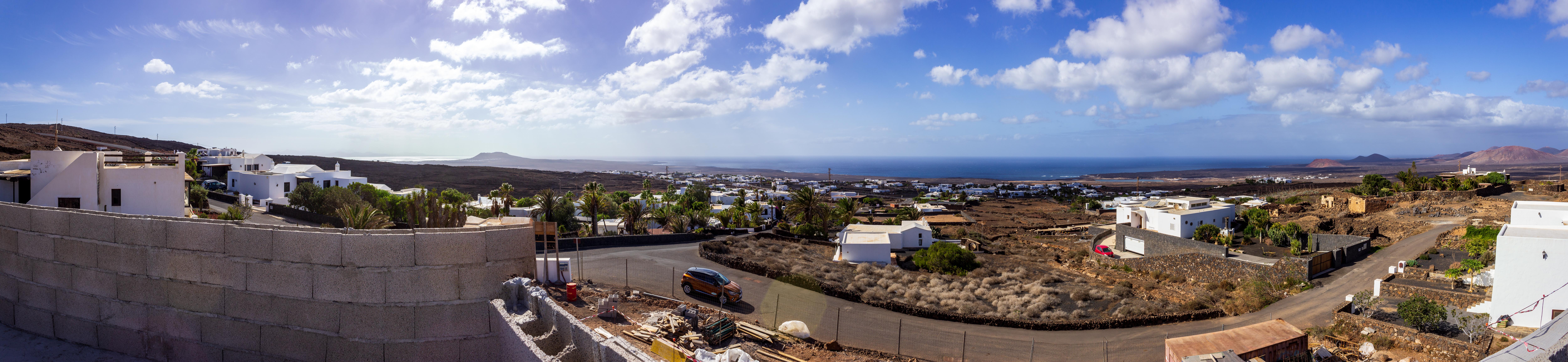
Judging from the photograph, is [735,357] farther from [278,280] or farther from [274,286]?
[274,286]

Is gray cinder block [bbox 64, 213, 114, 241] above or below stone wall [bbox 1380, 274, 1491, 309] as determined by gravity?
above

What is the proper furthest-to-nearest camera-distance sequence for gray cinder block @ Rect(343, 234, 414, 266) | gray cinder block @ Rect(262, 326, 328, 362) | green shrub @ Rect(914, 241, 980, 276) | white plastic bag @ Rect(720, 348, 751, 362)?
green shrub @ Rect(914, 241, 980, 276)
gray cinder block @ Rect(262, 326, 328, 362)
gray cinder block @ Rect(343, 234, 414, 266)
white plastic bag @ Rect(720, 348, 751, 362)

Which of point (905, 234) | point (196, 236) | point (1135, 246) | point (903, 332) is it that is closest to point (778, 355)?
point (903, 332)

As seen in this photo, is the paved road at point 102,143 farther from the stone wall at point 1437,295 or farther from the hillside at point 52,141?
the stone wall at point 1437,295

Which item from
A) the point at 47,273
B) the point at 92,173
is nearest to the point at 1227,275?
the point at 47,273

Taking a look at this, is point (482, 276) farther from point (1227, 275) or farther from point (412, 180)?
point (412, 180)

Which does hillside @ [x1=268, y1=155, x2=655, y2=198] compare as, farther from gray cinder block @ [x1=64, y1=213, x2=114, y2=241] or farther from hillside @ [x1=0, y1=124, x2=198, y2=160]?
gray cinder block @ [x1=64, y1=213, x2=114, y2=241]

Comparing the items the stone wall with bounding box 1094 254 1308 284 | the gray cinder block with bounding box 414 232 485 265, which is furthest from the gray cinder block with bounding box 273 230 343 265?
the stone wall with bounding box 1094 254 1308 284
